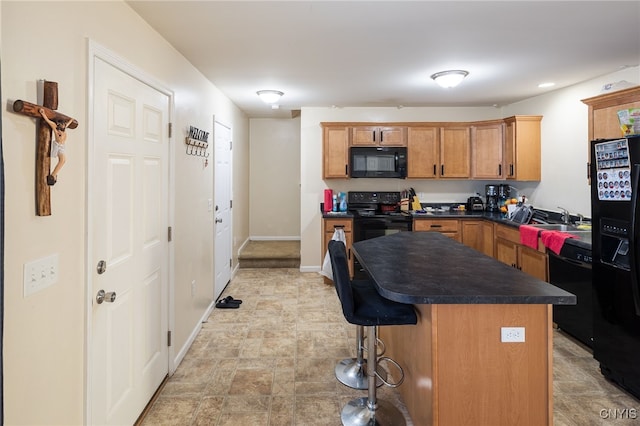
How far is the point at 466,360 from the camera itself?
1692mm

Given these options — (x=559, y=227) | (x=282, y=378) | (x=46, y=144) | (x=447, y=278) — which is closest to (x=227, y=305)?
(x=282, y=378)

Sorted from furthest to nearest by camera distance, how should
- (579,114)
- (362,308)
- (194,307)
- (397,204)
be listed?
(397,204) < (579,114) < (194,307) < (362,308)

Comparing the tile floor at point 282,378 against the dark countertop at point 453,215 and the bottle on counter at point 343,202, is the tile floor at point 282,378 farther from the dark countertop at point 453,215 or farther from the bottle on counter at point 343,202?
the bottle on counter at point 343,202

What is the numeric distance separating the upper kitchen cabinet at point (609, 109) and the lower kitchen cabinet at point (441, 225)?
6.26ft

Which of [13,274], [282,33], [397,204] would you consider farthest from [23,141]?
[397,204]

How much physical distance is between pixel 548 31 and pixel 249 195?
201 inches

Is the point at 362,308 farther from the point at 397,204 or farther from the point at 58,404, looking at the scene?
the point at 397,204

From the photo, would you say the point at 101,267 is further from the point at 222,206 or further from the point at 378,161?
the point at 378,161

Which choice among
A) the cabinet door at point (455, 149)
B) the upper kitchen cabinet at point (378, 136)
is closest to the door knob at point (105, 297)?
the upper kitchen cabinet at point (378, 136)

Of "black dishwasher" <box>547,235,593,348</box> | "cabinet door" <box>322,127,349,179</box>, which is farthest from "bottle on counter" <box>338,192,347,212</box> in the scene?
"black dishwasher" <box>547,235,593,348</box>

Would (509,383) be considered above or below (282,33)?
below

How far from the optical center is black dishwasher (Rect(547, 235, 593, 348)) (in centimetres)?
293

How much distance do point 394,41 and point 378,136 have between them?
2.36m

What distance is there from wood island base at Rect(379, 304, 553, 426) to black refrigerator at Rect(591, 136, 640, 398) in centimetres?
106
